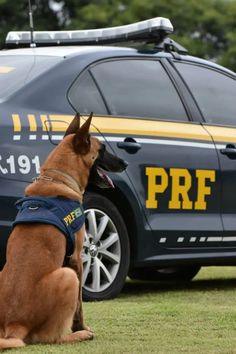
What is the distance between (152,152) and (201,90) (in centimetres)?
91

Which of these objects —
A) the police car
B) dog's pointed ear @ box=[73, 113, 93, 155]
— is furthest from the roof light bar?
dog's pointed ear @ box=[73, 113, 93, 155]

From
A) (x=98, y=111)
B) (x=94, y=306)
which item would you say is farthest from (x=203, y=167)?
(x=94, y=306)

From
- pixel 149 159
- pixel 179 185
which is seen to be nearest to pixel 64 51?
pixel 149 159

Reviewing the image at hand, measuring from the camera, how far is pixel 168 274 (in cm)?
962

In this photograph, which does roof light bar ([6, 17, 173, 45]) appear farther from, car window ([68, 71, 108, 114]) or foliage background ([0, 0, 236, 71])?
foliage background ([0, 0, 236, 71])

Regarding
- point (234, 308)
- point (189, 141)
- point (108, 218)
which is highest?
point (189, 141)

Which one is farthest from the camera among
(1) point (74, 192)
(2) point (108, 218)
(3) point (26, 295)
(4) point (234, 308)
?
(2) point (108, 218)

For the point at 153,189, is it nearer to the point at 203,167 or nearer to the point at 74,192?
the point at 203,167

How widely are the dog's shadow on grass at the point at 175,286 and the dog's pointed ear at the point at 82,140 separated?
262 cm

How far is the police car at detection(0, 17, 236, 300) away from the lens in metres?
7.29

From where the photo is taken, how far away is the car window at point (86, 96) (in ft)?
25.1

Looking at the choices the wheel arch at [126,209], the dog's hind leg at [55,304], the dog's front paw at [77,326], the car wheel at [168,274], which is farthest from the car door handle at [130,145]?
the dog's hind leg at [55,304]

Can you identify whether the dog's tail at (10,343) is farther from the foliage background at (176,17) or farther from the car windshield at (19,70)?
the foliage background at (176,17)

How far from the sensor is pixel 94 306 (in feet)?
23.5
